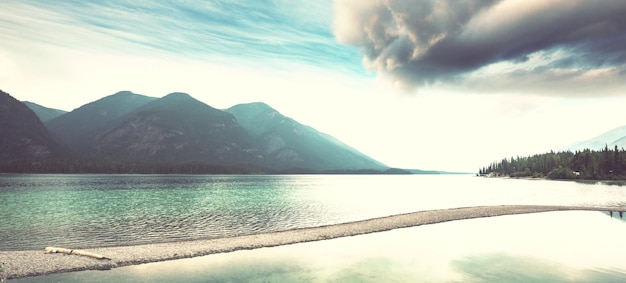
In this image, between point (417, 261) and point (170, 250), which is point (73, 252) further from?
point (417, 261)

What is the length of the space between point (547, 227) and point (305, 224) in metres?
36.3

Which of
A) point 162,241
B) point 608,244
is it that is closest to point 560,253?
point 608,244

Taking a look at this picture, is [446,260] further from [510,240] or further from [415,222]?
[415,222]

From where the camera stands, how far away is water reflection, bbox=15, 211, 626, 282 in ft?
84.2

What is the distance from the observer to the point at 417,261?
1224 inches

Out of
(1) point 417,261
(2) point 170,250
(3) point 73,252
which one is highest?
(3) point 73,252

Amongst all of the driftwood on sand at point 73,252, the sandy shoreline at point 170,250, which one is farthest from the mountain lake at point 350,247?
the driftwood on sand at point 73,252

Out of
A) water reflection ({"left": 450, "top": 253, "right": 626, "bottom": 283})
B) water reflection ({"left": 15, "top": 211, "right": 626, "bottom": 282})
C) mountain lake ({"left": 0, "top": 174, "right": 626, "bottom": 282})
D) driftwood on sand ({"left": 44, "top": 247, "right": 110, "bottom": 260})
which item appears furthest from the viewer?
driftwood on sand ({"left": 44, "top": 247, "right": 110, "bottom": 260})

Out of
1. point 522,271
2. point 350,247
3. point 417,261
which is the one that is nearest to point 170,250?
point 350,247

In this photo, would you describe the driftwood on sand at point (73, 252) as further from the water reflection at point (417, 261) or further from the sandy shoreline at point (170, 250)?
the water reflection at point (417, 261)

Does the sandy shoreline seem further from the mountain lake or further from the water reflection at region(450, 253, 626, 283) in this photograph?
the water reflection at region(450, 253, 626, 283)

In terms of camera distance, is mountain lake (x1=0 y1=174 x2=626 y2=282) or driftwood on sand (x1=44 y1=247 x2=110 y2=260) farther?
driftwood on sand (x1=44 y1=247 x2=110 y2=260)

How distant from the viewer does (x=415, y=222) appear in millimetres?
54281

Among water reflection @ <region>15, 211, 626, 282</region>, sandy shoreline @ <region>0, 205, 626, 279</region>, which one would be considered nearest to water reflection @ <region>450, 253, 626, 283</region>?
water reflection @ <region>15, 211, 626, 282</region>
